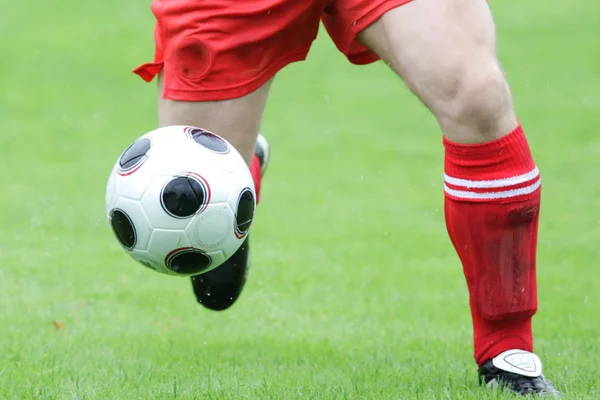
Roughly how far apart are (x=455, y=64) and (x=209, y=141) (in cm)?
76

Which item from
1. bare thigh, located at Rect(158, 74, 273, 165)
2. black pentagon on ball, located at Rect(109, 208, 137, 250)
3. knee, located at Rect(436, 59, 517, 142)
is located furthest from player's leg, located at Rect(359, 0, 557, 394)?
black pentagon on ball, located at Rect(109, 208, 137, 250)

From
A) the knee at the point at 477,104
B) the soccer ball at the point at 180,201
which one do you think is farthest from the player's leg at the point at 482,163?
the soccer ball at the point at 180,201

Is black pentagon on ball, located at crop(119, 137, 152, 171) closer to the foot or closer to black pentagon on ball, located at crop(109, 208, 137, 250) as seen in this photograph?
black pentagon on ball, located at crop(109, 208, 137, 250)

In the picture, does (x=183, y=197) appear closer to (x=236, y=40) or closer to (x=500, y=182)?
(x=236, y=40)

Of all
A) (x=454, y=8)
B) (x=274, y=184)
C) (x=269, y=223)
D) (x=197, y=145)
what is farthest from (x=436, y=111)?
(x=274, y=184)

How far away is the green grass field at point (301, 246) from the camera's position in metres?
3.79

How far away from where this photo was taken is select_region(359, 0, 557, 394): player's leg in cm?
308

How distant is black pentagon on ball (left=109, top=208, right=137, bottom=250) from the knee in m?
0.97

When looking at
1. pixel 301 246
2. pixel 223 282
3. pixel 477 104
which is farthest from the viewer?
pixel 301 246

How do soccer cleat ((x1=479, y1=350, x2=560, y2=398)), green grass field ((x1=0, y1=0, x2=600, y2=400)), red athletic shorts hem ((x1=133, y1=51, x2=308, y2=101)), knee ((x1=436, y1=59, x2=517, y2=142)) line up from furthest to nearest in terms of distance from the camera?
green grass field ((x1=0, y1=0, x2=600, y2=400)), red athletic shorts hem ((x1=133, y1=51, x2=308, y2=101)), soccer cleat ((x1=479, y1=350, x2=560, y2=398)), knee ((x1=436, y1=59, x2=517, y2=142))

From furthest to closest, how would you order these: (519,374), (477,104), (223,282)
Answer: (223,282)
(519,374)
(477,104)

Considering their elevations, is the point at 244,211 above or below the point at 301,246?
above

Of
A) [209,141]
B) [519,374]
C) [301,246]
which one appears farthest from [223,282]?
[301,246]

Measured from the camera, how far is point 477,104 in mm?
3049
